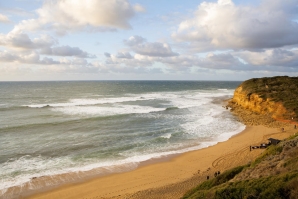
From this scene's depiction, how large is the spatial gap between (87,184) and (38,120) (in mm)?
22625

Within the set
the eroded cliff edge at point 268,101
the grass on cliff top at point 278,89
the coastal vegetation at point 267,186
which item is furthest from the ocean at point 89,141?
the coastal vegetation at point 267,186

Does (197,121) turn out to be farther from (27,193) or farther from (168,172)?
(27,193)

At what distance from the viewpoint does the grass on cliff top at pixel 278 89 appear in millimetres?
36775

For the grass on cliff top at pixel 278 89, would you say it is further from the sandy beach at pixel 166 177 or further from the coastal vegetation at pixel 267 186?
the coastal vegetation at pixel 267 186

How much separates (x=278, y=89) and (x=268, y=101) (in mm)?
5791

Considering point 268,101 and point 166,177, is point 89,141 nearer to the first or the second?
point 166,177

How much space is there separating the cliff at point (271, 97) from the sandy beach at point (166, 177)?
15.9 meters

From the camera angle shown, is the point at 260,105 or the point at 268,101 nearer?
the point at 268,101

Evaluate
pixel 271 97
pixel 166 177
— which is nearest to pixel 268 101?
pixel 271 97

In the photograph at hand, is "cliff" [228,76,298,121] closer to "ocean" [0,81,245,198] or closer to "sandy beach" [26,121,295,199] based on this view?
"ocean" [0,81,245,198]

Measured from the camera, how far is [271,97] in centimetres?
3959

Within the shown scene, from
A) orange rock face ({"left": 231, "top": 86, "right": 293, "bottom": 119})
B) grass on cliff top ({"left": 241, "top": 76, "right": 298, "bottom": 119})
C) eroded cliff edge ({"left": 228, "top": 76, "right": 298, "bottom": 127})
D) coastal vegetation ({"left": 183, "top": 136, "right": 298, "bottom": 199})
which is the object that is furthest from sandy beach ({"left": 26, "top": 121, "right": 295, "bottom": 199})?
grass on cliff top ({"left": 241, "top": 76, "right": 298, "bottom": 119})

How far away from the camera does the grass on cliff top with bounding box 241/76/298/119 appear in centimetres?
3678

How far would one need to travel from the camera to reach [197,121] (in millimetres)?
34375
